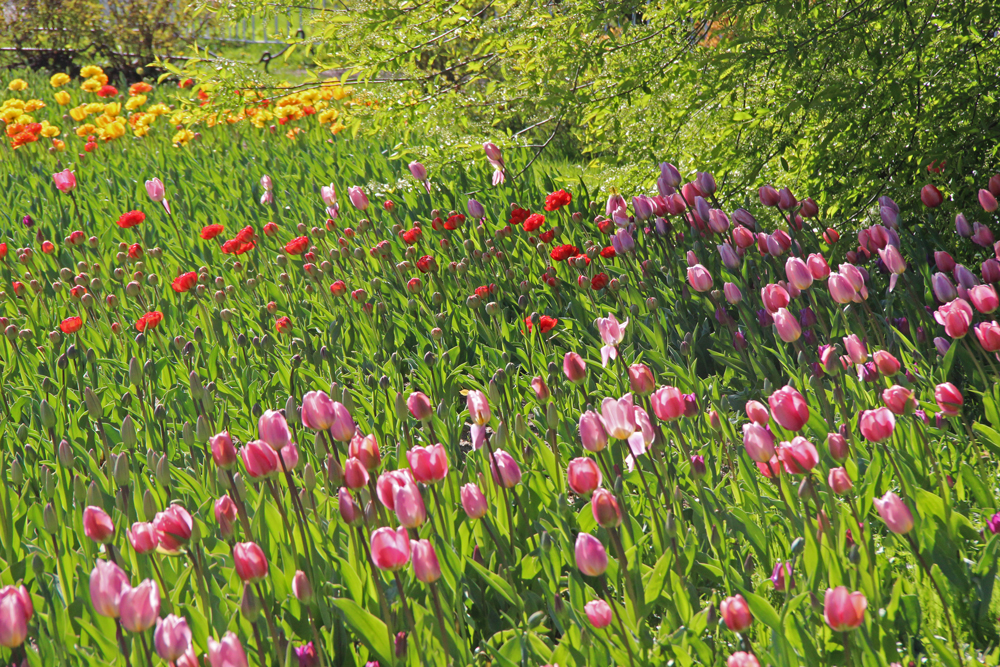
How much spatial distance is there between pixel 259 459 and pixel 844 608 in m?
1.13

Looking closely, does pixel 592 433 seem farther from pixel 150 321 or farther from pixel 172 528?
pixel 150 321

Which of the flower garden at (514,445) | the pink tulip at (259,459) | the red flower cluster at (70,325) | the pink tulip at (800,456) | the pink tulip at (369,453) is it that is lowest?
the flower garden at (514,445)

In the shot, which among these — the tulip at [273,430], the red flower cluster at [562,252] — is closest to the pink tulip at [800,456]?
the tulip at [273,430]

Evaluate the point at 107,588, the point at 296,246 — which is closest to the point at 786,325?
the point at 107,588

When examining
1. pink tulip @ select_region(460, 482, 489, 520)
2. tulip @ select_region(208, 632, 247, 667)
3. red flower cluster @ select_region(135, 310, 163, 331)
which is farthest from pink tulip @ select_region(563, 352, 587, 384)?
red flower cluster @ select_region(135, 310, 163, 331)

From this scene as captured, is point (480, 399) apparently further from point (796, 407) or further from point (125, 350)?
point (125, 350)

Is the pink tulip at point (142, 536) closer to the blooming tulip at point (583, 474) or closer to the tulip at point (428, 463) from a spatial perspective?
the tulip at point (428, 463)

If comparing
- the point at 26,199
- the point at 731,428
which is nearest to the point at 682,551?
the point at 731,428

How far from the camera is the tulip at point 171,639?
1.27 m

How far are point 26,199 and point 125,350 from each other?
11.2ft

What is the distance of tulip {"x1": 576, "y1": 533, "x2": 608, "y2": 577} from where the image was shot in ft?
4.76

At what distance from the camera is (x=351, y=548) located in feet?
6.30

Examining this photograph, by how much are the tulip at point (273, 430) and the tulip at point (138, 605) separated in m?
0.41

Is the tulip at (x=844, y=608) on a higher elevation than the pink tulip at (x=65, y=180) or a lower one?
lower
